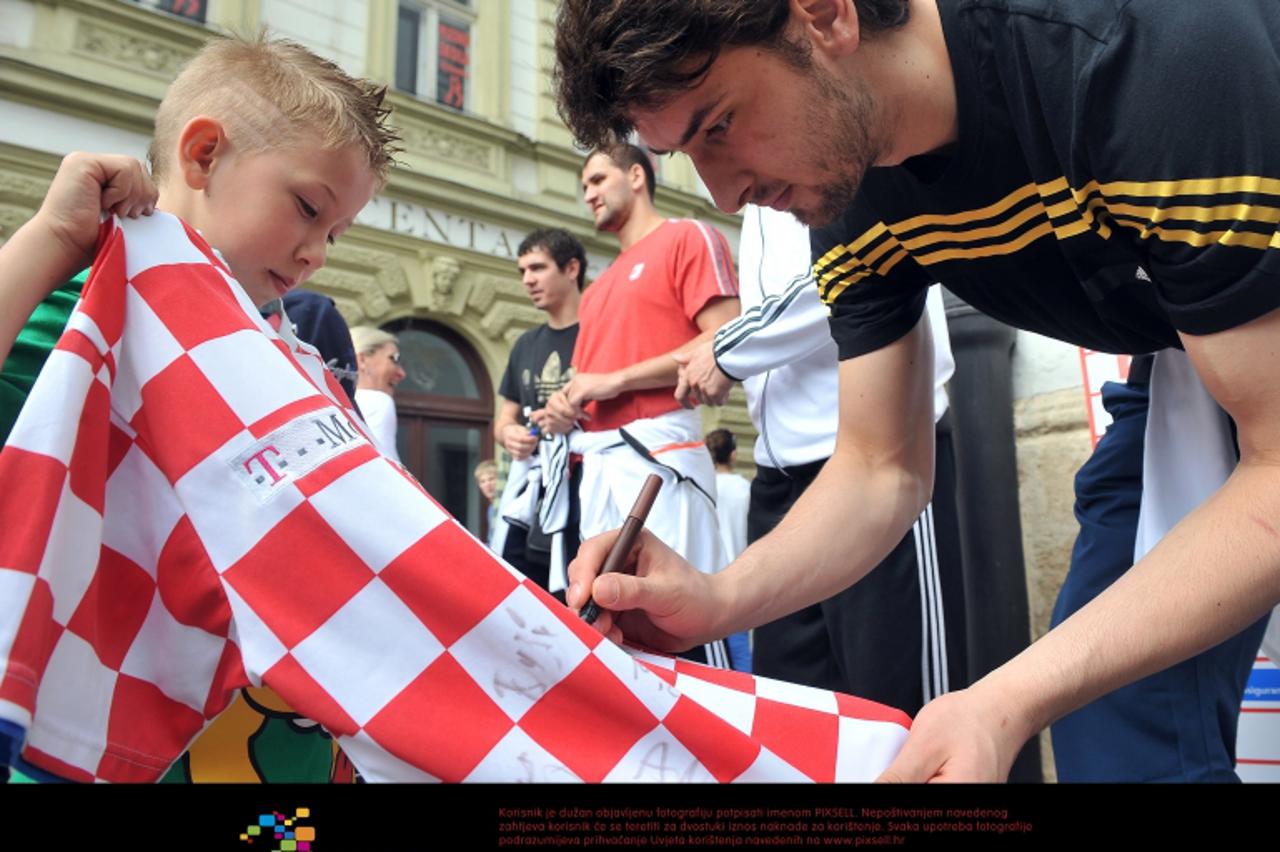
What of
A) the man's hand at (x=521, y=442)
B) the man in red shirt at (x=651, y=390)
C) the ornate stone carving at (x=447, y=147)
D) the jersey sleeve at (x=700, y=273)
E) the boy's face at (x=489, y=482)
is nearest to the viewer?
the man in red shirt at (x=651, y=390)

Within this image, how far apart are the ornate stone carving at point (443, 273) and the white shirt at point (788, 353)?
5891mm

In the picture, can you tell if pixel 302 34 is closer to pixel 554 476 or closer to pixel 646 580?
pixel 554 476

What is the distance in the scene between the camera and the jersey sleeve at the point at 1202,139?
2.99 feet

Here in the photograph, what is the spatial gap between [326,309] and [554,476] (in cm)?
79

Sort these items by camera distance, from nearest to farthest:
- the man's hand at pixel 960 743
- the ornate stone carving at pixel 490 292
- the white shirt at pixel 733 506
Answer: the man's hand at pixel 960 743 → the white shirt at pixel 733 506 → the ornate stone carving at pixel 490 292

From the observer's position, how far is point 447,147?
322 inches

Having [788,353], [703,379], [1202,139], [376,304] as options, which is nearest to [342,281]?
[376,304]

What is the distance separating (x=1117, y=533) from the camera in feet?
5.15

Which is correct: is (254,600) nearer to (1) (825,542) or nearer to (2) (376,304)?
(1) (825,542)

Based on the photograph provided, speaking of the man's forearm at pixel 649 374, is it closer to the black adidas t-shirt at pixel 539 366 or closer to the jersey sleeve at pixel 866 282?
the black adidas t-shirt at pixel 539 366

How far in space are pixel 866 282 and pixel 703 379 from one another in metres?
0.68

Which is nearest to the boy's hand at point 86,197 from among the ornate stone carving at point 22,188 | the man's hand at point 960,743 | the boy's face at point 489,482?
the man's hand at point 960,743

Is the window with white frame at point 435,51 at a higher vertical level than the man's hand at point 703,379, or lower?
higher
